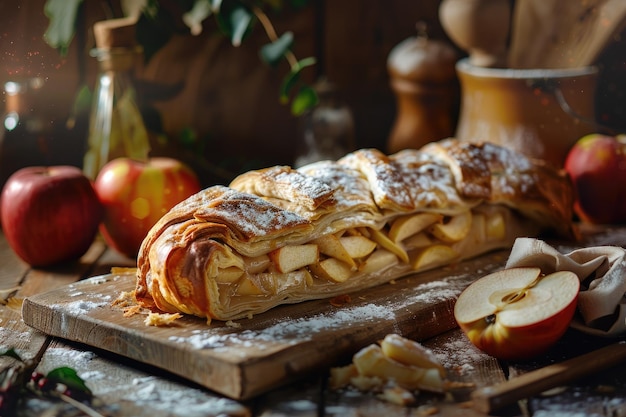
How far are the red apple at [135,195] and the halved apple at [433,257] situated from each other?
2.24 ft

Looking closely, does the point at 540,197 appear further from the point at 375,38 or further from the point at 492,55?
the point at 375,38

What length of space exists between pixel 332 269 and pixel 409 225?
26cm

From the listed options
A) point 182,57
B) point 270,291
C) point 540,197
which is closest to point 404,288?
point 270,291

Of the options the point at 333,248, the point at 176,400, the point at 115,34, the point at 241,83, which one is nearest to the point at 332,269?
the point at 333,248

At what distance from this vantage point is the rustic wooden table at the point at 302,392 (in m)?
1.38

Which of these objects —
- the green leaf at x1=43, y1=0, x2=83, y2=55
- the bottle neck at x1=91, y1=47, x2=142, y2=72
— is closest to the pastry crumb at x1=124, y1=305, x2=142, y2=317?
the bottle neck at x1=91, y1=47, x2=142, y2=72

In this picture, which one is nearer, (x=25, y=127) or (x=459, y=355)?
(x=459, y=355)

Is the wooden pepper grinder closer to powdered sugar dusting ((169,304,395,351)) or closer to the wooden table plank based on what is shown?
powdered sugar dusting ((169,304,395,351))

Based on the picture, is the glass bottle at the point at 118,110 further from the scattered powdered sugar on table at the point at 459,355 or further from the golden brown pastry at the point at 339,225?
the scattered powdered sugar on table at the point at 459,355

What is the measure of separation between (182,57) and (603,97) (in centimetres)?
139

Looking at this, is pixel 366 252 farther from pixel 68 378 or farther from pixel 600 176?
pixel 600 176

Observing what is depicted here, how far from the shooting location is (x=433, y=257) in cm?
201

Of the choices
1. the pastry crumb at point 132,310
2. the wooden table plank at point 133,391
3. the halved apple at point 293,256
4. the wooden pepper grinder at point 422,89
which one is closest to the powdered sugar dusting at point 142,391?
the wooden table plank at point 133,391

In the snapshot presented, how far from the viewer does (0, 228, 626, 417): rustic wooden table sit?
4.53 feet
